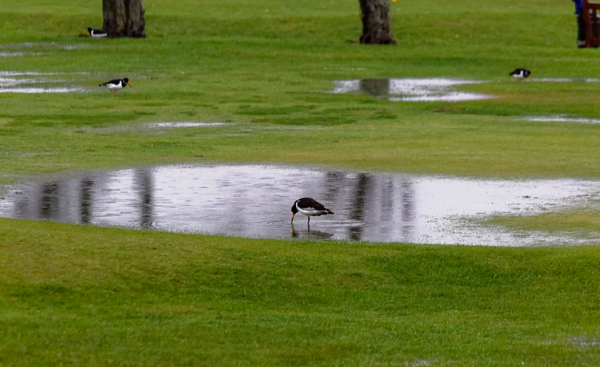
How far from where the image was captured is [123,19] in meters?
49.0

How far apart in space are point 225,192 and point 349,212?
90.1 inches

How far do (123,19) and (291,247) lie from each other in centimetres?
3882

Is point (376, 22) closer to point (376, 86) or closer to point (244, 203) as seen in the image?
point (376, 86)

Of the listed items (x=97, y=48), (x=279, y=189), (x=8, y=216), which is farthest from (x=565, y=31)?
(x=8, y=216)

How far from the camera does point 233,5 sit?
2495 inches

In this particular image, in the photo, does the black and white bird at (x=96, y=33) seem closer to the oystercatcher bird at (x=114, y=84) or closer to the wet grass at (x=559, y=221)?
the oystercatcher bird at (x=114, y=84)

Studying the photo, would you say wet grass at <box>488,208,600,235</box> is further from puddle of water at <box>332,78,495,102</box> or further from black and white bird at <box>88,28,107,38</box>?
black and white bird at <box>88,28,107,38</box>

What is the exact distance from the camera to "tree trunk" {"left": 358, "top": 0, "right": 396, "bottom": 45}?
160 ft

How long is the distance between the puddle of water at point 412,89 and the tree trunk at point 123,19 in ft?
53.6

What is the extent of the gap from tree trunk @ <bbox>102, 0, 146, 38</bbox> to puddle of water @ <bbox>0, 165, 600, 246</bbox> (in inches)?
1248

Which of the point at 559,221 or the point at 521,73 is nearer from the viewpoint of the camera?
the point at 559,221

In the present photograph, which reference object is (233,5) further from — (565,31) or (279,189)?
(279,189)

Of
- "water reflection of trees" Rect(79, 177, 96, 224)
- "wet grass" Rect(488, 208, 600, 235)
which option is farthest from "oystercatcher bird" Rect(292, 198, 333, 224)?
"water reflection of trees" Rect(79, 177, 96, 224)

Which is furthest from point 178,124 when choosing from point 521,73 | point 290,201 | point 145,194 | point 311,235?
point 521,73
